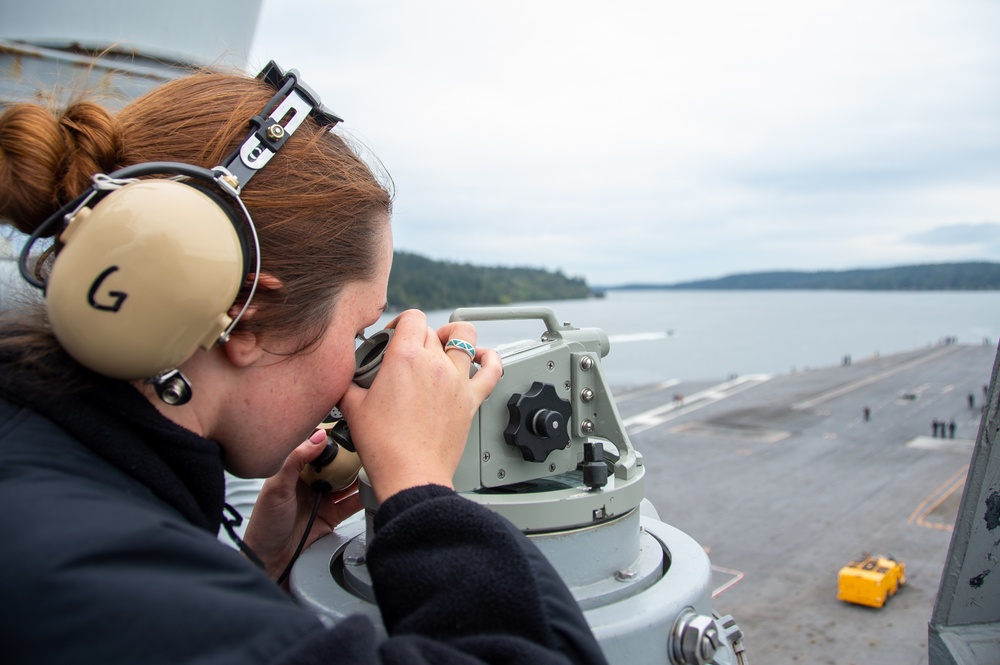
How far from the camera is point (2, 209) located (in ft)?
3.70

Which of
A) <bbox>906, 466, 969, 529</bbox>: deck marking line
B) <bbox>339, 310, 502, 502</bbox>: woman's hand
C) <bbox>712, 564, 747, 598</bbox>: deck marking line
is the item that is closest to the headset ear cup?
<bbox>339, 310, 502, 502</bbox>: woman's hand

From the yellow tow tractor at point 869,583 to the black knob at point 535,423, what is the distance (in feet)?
48.4

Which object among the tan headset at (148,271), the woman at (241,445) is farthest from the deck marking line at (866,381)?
the tan headset at (148,271)

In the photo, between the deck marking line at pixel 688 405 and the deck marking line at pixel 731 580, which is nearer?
the deck marking line at pixel 731 580

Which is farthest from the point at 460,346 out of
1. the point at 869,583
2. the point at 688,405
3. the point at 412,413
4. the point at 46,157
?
the point at 688,405

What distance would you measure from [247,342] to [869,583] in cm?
1556

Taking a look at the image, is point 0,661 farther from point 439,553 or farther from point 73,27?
point 73,27

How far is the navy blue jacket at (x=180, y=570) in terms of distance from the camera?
768 mm

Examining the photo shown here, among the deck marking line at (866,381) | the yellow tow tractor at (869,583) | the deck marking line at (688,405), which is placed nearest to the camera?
the yellow tow tractor at (869,583)

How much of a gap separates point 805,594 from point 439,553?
16070mm

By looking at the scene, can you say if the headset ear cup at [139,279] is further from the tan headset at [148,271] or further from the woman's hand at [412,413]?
the woman's hand at [412,413]

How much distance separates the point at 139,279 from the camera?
3.12 feet

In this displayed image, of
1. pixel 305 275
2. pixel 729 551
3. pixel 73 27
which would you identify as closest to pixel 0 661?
pixel 305 275

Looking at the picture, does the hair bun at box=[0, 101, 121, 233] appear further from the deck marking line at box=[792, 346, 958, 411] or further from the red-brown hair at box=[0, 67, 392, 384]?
the deck marking line at box=[792, 346, 958, 411]
